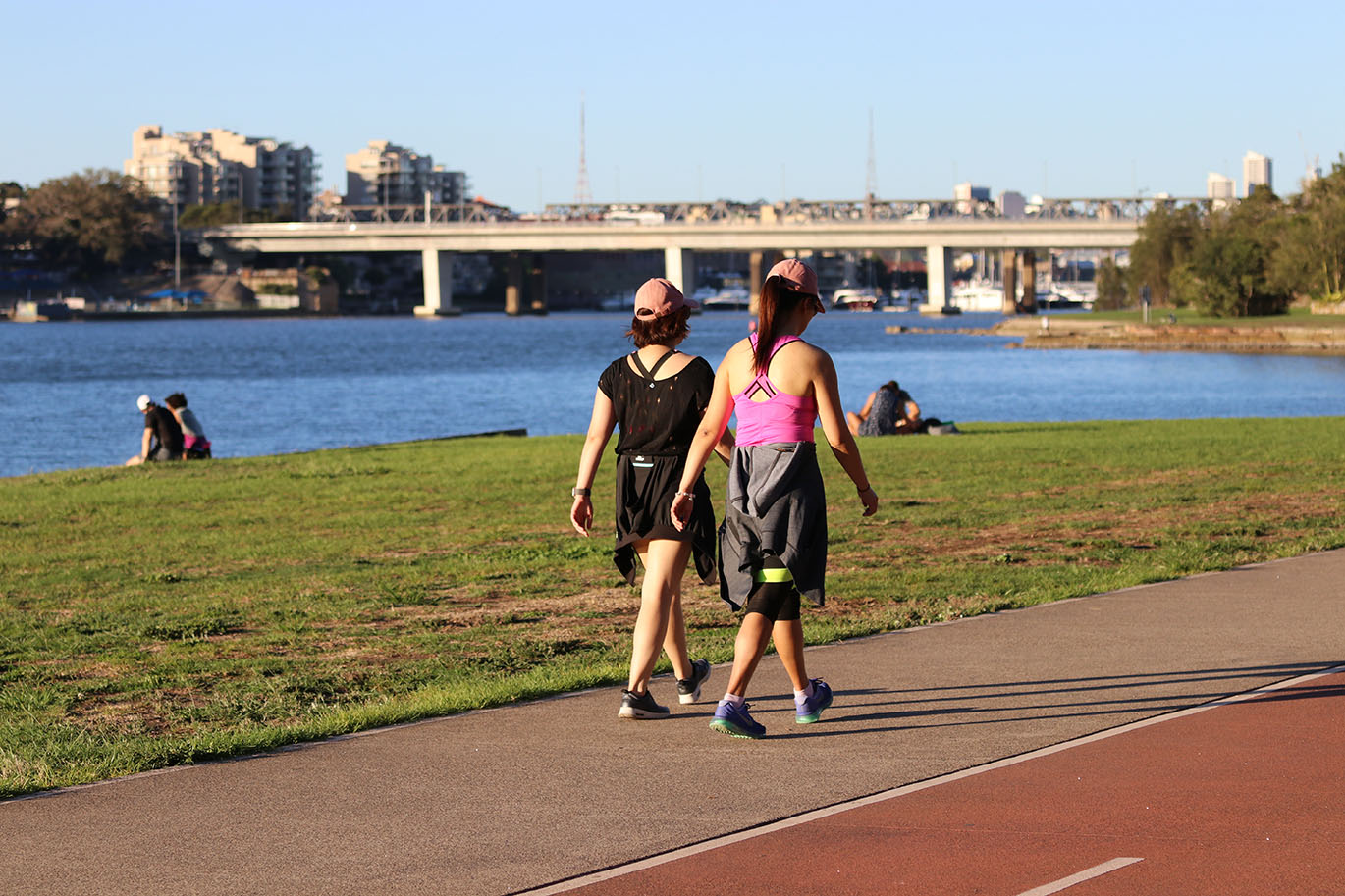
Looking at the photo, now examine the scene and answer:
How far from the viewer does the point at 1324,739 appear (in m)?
7.15

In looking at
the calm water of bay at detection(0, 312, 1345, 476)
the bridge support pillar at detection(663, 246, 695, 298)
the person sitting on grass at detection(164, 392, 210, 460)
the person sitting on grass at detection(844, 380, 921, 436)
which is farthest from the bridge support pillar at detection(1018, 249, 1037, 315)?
the person sitting on grass at detection(164, 392, 210, 460)

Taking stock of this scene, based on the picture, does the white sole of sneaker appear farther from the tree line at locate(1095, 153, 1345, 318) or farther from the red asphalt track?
the tree line at locate(1095, 153, 1345, 318)

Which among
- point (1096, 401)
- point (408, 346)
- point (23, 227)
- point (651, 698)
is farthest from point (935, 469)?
point (23, 227)

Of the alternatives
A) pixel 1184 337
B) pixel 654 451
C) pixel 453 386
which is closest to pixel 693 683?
pixel 654 451

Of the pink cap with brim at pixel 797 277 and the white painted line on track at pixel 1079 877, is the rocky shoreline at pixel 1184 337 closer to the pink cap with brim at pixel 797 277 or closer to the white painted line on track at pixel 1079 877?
the pink cap with brim at pixel 797 277

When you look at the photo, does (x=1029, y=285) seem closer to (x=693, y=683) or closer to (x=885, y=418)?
(x=885, y=418)

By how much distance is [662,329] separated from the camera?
7691 millimetres

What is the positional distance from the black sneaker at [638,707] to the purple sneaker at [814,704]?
632 mm

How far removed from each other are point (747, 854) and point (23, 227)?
209m

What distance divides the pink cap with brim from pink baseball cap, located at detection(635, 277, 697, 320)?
487mm

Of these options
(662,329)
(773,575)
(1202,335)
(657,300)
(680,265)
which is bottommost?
(773,575)

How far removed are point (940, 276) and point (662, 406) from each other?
531 feet

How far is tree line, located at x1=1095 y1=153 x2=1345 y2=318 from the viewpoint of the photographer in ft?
323

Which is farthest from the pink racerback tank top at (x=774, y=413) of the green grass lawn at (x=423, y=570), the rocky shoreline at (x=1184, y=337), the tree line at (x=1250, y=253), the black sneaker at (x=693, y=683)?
the tree line at (x=1250, y=253)
